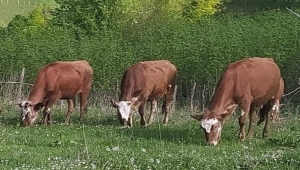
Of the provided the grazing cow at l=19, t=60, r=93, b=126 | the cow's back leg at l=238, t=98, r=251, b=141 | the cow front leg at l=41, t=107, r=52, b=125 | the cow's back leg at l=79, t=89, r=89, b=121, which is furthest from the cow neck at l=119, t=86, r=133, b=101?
the cow's back leg at l=238, t=98, r=251, b=141

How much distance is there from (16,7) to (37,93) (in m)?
61.8

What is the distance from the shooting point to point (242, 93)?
1659cm

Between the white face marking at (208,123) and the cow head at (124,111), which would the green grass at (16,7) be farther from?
the white face marking at (208,123)

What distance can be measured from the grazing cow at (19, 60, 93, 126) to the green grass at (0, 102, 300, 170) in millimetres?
730

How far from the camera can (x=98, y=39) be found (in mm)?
36750

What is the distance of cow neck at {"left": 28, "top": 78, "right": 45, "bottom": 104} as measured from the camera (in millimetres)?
21031

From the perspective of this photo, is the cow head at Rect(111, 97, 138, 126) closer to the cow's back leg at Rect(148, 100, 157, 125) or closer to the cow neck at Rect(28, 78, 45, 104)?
the cow's back leg at Rect(148, 100, 157, 125)

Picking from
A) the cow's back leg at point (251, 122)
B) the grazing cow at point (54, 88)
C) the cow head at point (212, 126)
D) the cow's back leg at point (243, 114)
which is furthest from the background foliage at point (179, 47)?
the cow head at point (212, 126)

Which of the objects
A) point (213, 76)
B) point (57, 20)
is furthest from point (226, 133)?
point (57, 20)

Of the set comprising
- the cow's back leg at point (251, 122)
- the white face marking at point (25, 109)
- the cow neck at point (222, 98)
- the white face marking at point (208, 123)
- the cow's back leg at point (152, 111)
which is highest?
the cow neck at point (222, 98)

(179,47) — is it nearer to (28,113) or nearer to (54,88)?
(54,88)

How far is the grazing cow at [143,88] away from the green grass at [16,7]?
49.6 metres

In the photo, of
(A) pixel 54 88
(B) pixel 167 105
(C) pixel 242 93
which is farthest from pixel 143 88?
(C) pixel 242 93

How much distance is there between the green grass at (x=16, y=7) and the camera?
243 feet
